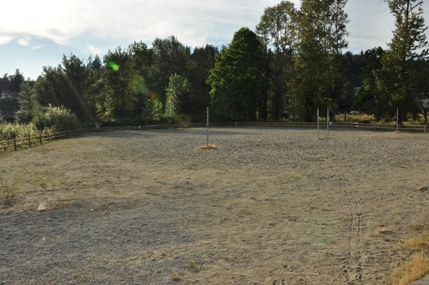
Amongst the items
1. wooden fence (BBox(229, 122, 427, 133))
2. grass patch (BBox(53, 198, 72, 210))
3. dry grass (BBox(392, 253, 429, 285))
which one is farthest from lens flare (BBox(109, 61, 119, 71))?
dry grass (BBox(392, 253, 429, 285))

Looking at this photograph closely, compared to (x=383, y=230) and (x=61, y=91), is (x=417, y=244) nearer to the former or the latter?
(x=383, y=230)

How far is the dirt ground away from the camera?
18.8 ft

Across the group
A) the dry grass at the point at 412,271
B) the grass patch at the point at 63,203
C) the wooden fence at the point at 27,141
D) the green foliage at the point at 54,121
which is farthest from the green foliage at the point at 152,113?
the dry grass at the point at 412,271

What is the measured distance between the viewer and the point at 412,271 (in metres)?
5.30

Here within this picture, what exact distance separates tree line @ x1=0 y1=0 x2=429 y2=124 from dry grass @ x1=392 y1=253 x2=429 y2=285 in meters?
38.0

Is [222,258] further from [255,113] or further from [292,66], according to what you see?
[255,113]

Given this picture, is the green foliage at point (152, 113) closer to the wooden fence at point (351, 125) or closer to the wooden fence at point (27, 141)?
the wooden fence at point (351, 125)

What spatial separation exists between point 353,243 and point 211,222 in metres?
3.08

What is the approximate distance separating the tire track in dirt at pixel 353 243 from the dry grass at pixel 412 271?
52 cm

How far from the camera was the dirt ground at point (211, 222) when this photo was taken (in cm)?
572

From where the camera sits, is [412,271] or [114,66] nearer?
[412,271]

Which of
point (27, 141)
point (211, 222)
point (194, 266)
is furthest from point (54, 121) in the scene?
point (194, 266)

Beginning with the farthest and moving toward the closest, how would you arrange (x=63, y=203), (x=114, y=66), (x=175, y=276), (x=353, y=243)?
(x=114, y=66)
(x=63, y=203)
(x=353, y=243)
(x=175, y=276)

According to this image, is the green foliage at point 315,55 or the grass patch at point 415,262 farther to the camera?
the green foliage at point 315,55
